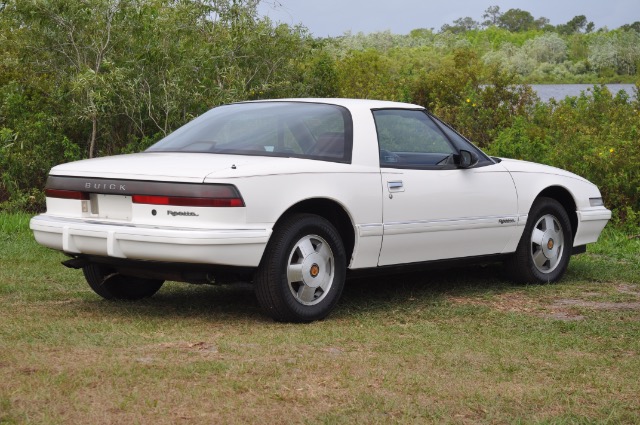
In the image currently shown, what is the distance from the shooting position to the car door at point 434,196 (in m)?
7.66

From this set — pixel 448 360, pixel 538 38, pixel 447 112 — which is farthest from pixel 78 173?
pixel 538 38

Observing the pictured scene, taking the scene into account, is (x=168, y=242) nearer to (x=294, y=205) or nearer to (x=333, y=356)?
(x=294, y=205)

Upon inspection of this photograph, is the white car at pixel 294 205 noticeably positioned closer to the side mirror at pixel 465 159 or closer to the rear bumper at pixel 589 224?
the side mirror at pixel 465 159

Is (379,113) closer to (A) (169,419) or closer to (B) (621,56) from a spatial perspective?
(A) (169,419)

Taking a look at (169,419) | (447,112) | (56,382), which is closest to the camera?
(169,419)

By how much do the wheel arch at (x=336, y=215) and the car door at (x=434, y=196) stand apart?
250 millimetres

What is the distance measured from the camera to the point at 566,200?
9.31 metres

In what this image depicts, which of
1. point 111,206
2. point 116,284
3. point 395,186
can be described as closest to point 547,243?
point 395,186

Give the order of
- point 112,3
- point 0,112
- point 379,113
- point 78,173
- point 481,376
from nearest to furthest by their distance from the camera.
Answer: point 481,376 < point 78,173 < point 379,113 < point 112,3 < point 0,112

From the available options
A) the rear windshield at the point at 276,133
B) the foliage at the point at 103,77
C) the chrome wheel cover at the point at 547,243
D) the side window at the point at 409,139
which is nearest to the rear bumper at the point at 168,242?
the rear windshield at the point at 276,133

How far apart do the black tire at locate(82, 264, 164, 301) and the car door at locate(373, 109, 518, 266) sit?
5.79ft

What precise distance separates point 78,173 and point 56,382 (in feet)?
7.38

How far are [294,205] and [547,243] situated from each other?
285cm

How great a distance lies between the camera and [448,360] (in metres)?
5.97
